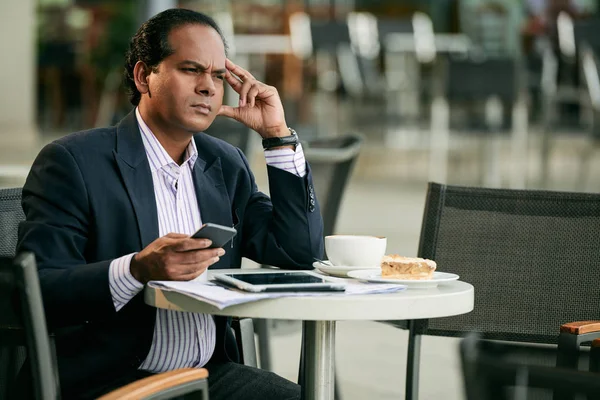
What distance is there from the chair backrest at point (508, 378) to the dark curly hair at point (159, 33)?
1.31 meters

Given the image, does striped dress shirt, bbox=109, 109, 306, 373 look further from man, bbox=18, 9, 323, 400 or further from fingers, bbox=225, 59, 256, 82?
fingers, bbox=225, 59, 256, 82

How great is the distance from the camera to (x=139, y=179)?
2.64 metres

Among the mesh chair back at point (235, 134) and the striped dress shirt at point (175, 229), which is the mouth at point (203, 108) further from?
the mesh chair back at point (235, 134)

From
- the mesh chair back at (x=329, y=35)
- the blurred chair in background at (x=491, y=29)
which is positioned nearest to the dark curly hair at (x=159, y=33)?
the mesh chair back at (x=329, y=35)

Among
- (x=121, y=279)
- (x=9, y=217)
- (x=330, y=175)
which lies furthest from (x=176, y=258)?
(x=330, y=175)

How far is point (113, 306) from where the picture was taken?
2.43m

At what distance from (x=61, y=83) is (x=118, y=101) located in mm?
1415

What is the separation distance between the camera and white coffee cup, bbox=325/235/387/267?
8.60 ft

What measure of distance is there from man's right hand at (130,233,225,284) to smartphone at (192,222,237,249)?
0.04 feet

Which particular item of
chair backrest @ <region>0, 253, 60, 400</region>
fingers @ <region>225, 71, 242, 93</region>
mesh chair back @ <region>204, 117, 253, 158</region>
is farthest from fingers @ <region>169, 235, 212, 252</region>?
mesh chair back @ <region>204, 117, 253, 158</region>

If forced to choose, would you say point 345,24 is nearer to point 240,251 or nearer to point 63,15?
point 63,15

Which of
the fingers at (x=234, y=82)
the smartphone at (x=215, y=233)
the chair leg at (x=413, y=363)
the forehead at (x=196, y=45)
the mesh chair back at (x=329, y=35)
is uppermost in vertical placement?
the mesh chair back at (x=329, y=35)

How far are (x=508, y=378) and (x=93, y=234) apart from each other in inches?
48.6

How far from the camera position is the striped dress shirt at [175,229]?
2602mm
